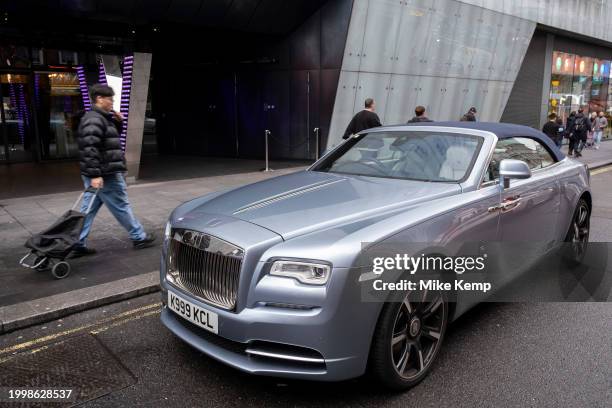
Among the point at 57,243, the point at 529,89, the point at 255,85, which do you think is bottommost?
the point at 57,243

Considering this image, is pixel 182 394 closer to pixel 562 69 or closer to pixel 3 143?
pixel 3 143

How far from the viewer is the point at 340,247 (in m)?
2.75

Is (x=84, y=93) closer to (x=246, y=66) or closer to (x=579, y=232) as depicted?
(x=246, y=66)

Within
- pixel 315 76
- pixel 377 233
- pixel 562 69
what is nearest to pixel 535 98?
pixel 562 69

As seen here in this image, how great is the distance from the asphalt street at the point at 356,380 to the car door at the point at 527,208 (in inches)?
21.3

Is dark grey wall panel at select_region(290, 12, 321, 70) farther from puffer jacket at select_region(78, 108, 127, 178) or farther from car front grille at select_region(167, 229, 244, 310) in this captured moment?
car front grille at select_region(167, 229, 244, 310)

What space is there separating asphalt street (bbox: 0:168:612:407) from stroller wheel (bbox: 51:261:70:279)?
851 millimetres

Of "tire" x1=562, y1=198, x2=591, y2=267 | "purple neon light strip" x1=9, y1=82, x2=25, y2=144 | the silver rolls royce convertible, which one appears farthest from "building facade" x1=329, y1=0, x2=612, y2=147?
the silver rolls royce convertible

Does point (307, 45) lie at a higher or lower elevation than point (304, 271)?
higher

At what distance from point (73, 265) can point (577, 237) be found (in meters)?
5.58

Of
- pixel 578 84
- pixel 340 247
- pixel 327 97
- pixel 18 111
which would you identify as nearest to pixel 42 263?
pixel 340 247

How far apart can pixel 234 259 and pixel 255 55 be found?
13972 millimetres

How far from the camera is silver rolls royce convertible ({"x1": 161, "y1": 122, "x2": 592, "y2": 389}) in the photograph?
271cm

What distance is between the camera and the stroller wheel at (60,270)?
5.00 meters
